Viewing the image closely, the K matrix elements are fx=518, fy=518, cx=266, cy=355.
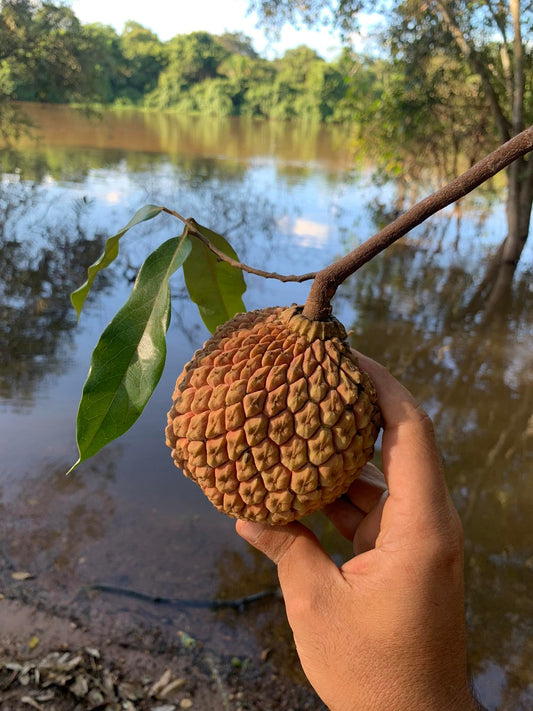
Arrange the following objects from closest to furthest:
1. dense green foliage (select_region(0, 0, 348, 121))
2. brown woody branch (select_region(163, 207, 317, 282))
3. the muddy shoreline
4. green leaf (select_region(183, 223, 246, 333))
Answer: brown woody branch (select_region(163, 207, 317, 282)), green leaf (select_region(183, 223, 246, 333)), the muddy shoreline, dense green foliage (select_region(0, 0, 348, 121))

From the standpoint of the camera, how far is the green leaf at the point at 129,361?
1076mm

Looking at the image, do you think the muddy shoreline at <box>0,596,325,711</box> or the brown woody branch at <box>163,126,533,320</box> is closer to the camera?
the brown woody branch at <box>163,126,533,320</box>

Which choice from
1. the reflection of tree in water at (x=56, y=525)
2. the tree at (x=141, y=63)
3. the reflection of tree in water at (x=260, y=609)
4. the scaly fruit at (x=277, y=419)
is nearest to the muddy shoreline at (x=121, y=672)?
the reflection of tree in water at (x=260, y=609)

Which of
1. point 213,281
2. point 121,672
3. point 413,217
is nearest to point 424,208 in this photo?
point 413,217

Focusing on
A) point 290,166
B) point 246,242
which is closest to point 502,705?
point 246,242

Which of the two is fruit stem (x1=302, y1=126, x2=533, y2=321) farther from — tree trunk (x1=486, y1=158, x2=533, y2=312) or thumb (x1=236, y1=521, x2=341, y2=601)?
tree trunk (x1=486, y1=158, x2=533, y2=312)

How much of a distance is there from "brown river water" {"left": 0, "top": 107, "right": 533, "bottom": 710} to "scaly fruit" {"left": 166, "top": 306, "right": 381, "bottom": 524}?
1628 mm

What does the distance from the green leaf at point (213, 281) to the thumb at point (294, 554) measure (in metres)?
0.56

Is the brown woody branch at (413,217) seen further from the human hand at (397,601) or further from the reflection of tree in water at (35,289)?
the reflection of tree in water at (35,289)

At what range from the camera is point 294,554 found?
4.14 ft

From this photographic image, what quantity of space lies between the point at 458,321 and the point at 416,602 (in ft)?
17.7

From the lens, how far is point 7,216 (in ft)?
24.5

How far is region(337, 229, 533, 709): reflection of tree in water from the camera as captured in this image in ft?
8.53

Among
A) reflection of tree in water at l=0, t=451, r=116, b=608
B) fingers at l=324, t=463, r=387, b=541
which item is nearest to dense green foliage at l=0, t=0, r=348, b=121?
reflection of tree in water at l=0, t=451, r=116, b=608
